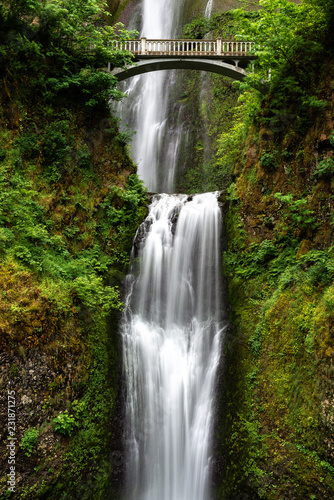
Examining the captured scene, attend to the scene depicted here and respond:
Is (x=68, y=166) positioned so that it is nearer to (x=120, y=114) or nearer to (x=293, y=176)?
(x=293, y=176)

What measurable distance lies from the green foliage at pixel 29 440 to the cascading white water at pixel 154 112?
13.8m

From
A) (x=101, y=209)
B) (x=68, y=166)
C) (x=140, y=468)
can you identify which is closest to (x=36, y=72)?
(x=68, y=166)

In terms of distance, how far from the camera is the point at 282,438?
671 centimetres

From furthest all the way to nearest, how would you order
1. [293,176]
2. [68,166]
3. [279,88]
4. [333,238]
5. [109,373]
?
[68,166], [279,88], [293,176], [109,373], [333,238]

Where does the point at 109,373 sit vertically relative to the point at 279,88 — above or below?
below

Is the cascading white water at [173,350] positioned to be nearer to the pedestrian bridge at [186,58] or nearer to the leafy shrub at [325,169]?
the leafy shrub at [325,169]

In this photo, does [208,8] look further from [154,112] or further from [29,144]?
[29,144]

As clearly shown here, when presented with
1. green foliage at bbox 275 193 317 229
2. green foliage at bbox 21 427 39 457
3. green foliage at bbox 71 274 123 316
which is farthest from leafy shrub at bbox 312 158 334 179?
green foliage at bbox 21 427 39 457

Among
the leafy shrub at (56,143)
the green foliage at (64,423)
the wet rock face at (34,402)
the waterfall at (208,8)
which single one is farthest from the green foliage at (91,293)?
the waterfall at (208,8)

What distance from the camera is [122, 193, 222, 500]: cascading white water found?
25.3ft

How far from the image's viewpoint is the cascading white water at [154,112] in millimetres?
20016

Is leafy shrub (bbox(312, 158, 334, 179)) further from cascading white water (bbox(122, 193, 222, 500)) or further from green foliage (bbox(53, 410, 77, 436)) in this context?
green foliage (bbox(53, 410, 77, 436))

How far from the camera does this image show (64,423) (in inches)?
276

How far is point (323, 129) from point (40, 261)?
748 centimetres
